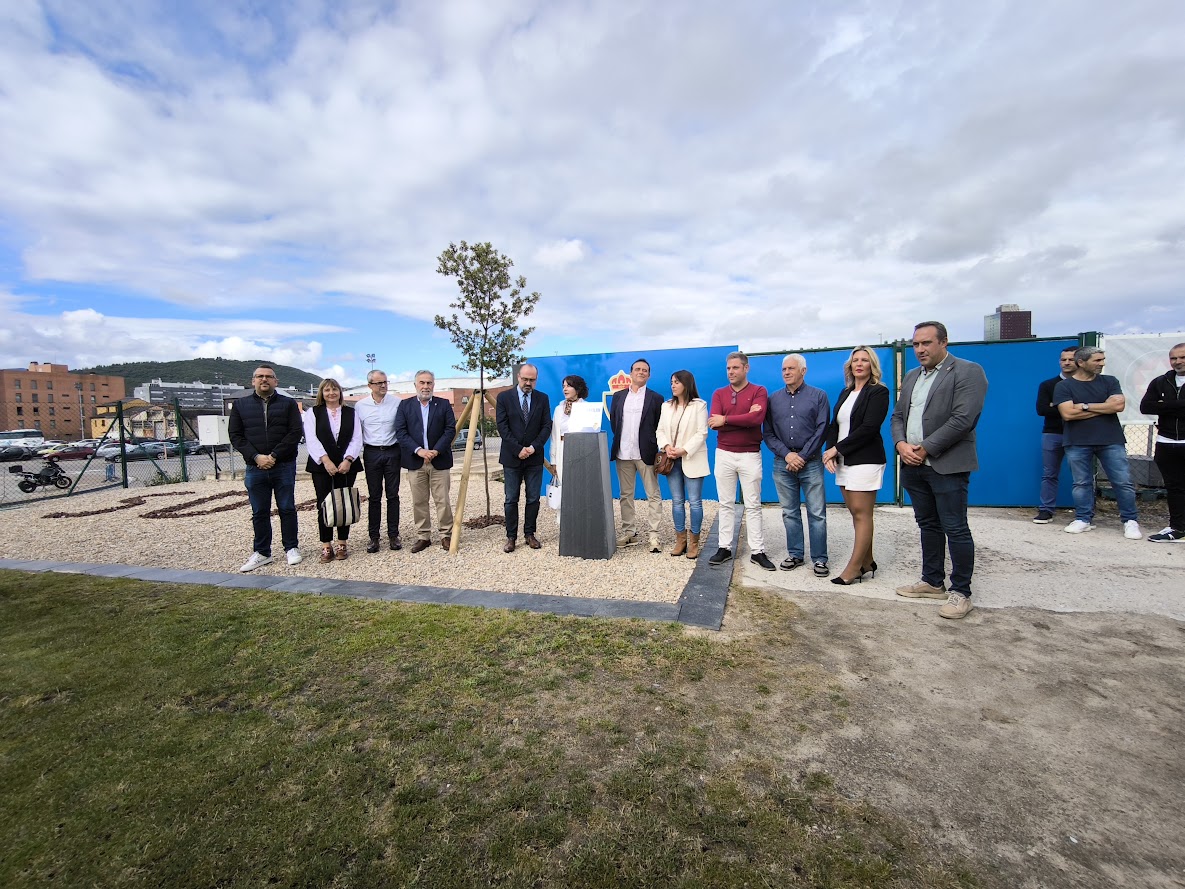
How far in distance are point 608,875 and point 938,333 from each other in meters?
4.12

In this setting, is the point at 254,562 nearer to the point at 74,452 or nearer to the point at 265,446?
the point at 265,446

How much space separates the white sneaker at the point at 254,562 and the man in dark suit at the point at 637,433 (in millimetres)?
3840

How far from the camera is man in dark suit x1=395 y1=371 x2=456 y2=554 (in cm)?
629

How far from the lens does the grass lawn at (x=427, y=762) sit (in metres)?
1.83

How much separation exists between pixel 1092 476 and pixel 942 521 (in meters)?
4.02

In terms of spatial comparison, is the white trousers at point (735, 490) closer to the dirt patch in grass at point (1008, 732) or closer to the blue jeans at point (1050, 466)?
the dirt patch in grass at point (1008, 732)

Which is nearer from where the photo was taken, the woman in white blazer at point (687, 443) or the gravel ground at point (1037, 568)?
Result: the gravel ground at point (1037, 568)

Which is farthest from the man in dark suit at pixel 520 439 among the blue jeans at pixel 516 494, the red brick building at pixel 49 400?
the red brick building at pixel 49 400

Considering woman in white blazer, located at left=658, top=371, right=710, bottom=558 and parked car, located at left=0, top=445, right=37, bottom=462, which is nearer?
woman in white blazer, located at left=658, top=371, right=710, bottom=558

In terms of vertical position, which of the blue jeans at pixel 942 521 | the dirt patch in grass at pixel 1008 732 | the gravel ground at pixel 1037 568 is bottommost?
the dirt patch in grass at pixel 1008 732

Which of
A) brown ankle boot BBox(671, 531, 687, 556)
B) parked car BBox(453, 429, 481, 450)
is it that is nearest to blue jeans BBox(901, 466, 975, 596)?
brown ankle boot BBox(671, 531, 687, 556)

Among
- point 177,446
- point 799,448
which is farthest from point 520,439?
point 177,446

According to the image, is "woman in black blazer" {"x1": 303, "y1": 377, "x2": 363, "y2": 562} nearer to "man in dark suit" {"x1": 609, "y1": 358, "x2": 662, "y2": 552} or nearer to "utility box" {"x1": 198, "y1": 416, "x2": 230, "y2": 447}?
"man in dark suit" {"x1": 609, "y1": 358, "x2": 662, "y2": 552}

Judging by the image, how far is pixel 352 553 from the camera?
20.6 ft
